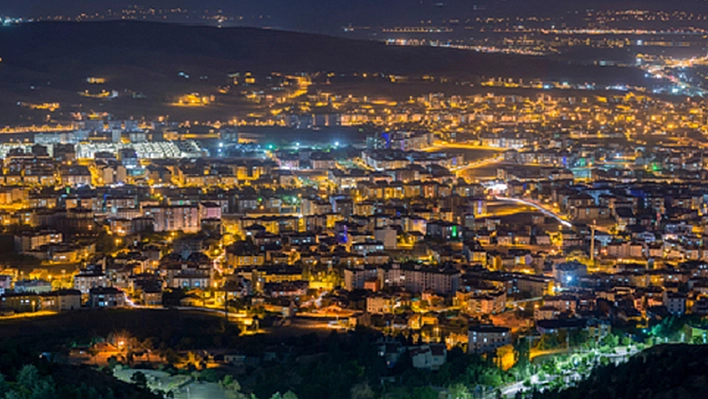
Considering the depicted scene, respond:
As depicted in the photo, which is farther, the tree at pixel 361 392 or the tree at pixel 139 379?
the tree at pixel 361 392

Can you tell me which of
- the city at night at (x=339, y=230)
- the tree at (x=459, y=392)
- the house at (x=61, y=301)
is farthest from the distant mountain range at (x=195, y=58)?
the tree at (x=459, y=392)

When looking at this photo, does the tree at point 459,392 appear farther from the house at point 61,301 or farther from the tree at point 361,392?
the house at point 61,301

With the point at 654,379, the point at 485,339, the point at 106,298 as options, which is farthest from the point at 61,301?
the point at 654,379

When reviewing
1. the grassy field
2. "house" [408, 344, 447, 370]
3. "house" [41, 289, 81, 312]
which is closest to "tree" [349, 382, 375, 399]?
"house" [408, 344, 447, 370]

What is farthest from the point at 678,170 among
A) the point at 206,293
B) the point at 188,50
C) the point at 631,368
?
the point at 188,50

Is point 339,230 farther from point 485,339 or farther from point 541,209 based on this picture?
point 485,339
